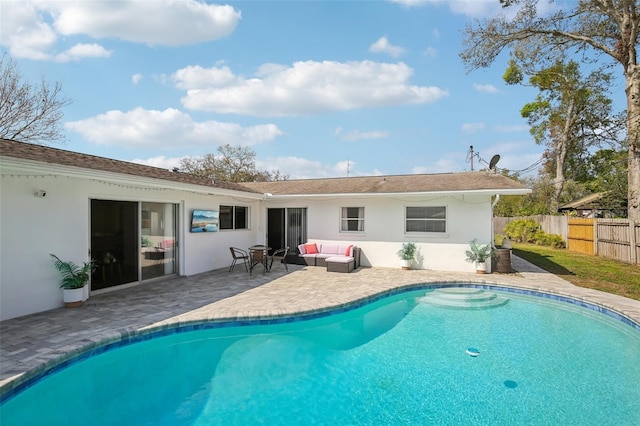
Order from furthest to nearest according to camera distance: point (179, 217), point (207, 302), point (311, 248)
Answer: point (311, 248), point (179, 217), point (207, 302)

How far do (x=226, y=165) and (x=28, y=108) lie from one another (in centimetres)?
1594

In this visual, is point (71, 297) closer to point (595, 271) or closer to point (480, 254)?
point (480, 254)

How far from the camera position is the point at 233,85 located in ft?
42.2

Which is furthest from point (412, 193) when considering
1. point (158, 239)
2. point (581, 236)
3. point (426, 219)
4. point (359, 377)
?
point (581, 236)

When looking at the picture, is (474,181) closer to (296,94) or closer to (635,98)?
(296,94)

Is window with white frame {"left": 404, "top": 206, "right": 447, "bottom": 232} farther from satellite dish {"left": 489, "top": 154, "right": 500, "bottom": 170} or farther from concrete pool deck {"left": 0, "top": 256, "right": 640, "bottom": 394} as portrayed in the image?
satellite dish {"left": 489, "top": 154, "right": 500, "bottom": 170}

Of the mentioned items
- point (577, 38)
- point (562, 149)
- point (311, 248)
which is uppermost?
point (577, 38)

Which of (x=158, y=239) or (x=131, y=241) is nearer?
(x=131, y=241)

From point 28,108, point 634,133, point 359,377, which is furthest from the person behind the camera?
point 28,108

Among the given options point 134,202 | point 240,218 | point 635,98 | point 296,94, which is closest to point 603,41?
point 635,98

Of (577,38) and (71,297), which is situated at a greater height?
(577,38)

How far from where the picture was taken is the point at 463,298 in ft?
28.9

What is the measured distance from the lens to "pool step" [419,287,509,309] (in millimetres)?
8312

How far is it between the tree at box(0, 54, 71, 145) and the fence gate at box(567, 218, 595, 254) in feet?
95.1
